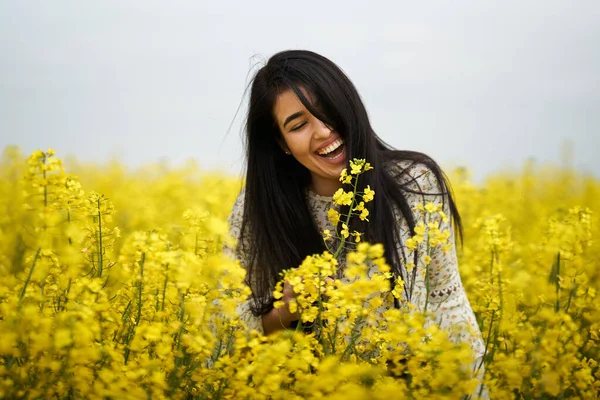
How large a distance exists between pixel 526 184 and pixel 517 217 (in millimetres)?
1963

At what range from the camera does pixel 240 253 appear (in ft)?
10.0

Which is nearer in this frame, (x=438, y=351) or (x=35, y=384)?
(x=438, y=351)

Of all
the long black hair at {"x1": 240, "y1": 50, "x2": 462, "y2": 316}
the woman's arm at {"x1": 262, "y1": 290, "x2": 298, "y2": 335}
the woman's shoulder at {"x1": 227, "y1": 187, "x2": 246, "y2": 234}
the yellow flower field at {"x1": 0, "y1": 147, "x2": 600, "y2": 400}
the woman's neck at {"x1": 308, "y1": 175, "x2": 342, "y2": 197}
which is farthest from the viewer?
the woman's shoulder at {"x1": 227, "y1": 187, "x2": 246, "y2": 234}

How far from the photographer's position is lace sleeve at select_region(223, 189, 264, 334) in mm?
2756

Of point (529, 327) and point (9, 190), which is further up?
point (9, 190)

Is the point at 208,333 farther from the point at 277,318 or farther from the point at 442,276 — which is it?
the point at 442,276

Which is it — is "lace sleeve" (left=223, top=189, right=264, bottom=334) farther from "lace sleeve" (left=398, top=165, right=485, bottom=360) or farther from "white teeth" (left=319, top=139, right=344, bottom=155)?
"lace sleeve" (left=398, top=165, right=485, bottom=360)

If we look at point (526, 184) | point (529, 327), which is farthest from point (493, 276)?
point (526, 184)

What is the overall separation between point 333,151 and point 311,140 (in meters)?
0.11

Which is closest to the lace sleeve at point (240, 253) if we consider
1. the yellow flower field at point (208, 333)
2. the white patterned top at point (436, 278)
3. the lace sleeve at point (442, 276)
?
the white patterned top at point (436, 278)

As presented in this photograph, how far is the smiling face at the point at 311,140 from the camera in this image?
8.97ft

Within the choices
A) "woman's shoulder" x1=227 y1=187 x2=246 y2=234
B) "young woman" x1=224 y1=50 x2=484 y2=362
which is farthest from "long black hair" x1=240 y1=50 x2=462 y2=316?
"woman's shoulder" x1=227 y1=187 x2=246 y2=234

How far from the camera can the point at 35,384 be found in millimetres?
1859

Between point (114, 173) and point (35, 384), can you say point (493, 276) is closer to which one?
point (35, 384)
